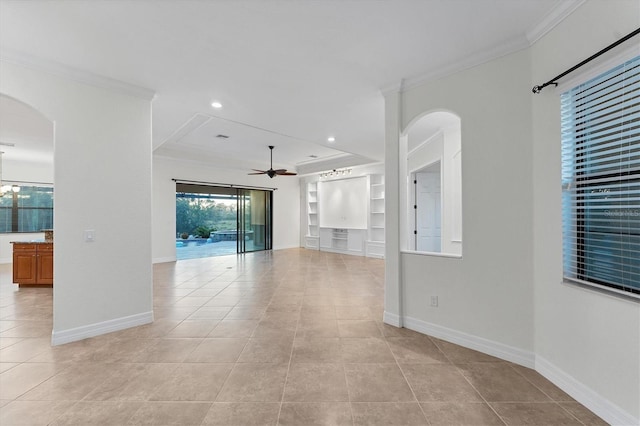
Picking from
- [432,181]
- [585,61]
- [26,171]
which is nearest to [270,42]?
[585,61]

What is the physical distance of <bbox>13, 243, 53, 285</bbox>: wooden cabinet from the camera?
16.2ft

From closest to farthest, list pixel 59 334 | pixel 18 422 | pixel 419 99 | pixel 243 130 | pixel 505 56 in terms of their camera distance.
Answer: pixel 18 422
pixel 505 56
pixel 59 334
pixel 419 99
pixel 243 130

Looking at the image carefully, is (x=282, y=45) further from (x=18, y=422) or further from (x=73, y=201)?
(x=18, y=422)

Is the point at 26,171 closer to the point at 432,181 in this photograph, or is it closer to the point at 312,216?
the point at 312,216

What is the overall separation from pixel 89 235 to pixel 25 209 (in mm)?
8007

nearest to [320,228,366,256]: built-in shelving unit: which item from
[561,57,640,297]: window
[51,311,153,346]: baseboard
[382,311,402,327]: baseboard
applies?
[382,311,402,327]: baseboard

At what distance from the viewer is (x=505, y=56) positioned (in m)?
2.46

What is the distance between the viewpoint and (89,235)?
A: 2.91 metres

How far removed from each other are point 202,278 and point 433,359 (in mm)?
4726

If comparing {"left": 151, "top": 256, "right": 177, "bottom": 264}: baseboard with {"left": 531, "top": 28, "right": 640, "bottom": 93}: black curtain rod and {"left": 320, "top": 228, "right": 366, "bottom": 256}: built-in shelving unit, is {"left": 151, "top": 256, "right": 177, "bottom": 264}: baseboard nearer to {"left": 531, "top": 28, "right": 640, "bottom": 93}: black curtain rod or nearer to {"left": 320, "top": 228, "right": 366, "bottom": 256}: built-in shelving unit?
{"left": 320, "top": 228, "right": 366, "bottom": 256}: built-in shelving unit

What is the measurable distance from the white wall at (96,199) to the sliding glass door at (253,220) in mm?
5730

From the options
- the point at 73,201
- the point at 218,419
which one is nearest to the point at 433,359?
the point at 218,419

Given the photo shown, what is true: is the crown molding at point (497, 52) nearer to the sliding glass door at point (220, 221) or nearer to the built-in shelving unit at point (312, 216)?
the sliding glass door at point (220, 221)

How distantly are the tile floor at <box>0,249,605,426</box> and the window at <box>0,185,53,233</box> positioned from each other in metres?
5.97
